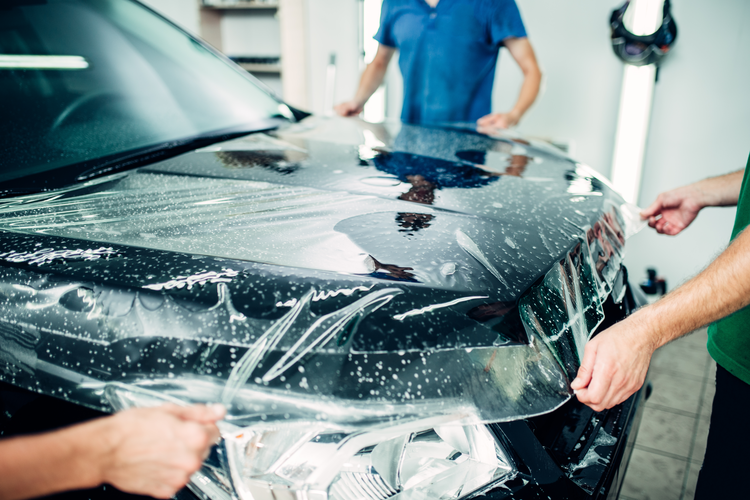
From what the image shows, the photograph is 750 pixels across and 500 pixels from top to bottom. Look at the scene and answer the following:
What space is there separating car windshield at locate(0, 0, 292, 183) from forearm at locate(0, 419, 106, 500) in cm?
69

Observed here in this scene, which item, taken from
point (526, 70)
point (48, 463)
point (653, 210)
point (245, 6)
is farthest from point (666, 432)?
point (245, 6)

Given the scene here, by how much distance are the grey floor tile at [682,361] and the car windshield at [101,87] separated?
2.00 meters

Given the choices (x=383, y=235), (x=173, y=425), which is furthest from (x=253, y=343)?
(x=383, y=235)

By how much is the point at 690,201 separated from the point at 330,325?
1.07 metres

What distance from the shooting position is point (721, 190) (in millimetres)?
1166

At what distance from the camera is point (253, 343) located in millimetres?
544

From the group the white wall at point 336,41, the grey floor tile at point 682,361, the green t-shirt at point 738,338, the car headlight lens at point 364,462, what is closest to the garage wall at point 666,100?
the grey floor tile at point 682,361

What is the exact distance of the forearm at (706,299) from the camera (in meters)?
0.69

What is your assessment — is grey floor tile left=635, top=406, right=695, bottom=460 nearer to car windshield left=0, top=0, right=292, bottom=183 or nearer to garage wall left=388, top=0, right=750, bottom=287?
garage wall left=388, top=0, right=750, bottom=287

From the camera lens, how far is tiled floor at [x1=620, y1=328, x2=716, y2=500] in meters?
1.44

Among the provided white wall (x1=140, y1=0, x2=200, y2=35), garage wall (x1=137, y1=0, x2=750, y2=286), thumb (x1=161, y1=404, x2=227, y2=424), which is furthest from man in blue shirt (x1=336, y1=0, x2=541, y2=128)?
white wall (x1=140, y1=0, x2=200, y2=35)

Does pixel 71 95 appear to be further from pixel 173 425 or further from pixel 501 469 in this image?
pixel 501 469

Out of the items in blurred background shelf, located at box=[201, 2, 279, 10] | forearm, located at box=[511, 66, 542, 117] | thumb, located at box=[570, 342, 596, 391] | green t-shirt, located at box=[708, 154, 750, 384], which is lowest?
green t-shirt, located at box=[708, 154, 750, 384]

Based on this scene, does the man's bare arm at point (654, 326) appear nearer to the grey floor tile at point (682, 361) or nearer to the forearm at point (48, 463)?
the forearm at point (48, 463)
